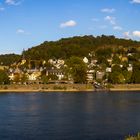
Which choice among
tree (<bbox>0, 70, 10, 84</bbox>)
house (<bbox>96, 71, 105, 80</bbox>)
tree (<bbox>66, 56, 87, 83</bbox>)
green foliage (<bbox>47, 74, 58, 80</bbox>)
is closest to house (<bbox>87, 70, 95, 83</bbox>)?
house (<bbox>96, 71, 105, 80</bbox>)

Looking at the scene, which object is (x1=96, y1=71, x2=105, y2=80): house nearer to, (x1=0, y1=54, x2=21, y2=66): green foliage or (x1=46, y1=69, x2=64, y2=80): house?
(x1=46, y1=69, x2=64, y2=80): house

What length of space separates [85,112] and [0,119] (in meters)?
9.36

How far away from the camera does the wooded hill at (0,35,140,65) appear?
453 feet

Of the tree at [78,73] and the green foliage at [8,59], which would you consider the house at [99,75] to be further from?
the green foliage at [8,59]

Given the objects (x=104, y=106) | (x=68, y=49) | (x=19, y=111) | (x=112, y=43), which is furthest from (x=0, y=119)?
(x=112, y=43)

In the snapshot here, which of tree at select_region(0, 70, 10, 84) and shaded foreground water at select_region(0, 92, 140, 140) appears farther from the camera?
tree at select_region(0, 70, 10, 84)

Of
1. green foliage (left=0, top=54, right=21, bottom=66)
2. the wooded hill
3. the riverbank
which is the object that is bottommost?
the riverbank

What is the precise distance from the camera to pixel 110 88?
94375 millimetres

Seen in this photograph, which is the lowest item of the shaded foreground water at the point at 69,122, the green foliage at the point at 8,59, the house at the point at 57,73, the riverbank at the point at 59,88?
the shaded foreground water at the point at 69,122

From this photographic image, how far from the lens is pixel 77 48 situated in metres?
140

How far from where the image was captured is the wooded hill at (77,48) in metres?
138

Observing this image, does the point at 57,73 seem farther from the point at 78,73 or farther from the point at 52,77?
the point at 78,73

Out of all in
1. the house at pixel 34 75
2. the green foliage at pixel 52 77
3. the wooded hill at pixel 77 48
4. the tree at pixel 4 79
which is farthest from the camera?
the wooded hill at pixel 77 48

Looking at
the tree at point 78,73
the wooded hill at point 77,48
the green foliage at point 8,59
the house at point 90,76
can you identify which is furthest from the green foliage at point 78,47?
the tree at point 78,73
